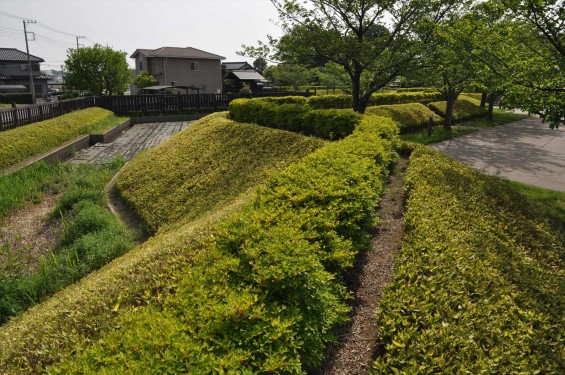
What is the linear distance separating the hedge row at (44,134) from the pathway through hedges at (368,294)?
12.9 m

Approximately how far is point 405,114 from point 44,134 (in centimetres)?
1694

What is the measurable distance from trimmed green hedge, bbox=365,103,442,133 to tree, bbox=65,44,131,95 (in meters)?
27.1

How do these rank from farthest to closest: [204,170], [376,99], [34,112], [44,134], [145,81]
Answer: [145,81] < [376,99] < [34,112] < [44,134] < [204,170]

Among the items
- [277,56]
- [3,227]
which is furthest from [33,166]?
[277,56]

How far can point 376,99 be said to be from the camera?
75.4ft

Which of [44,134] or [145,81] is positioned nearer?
[44,134]

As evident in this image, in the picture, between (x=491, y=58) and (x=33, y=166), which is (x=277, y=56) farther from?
(x=33, y=166)

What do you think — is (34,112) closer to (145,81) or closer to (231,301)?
(231,301)

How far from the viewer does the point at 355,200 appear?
499cm

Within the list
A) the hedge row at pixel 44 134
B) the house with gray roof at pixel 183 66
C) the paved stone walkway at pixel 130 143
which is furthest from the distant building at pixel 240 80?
the hedge row at pixel 44 134

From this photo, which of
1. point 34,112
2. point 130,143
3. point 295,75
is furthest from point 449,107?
point 295,75

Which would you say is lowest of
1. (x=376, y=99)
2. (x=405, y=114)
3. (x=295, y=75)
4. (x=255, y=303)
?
(x=255, y=303)

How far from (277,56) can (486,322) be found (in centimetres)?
1284

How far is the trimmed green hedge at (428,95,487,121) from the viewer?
23.0 meters
